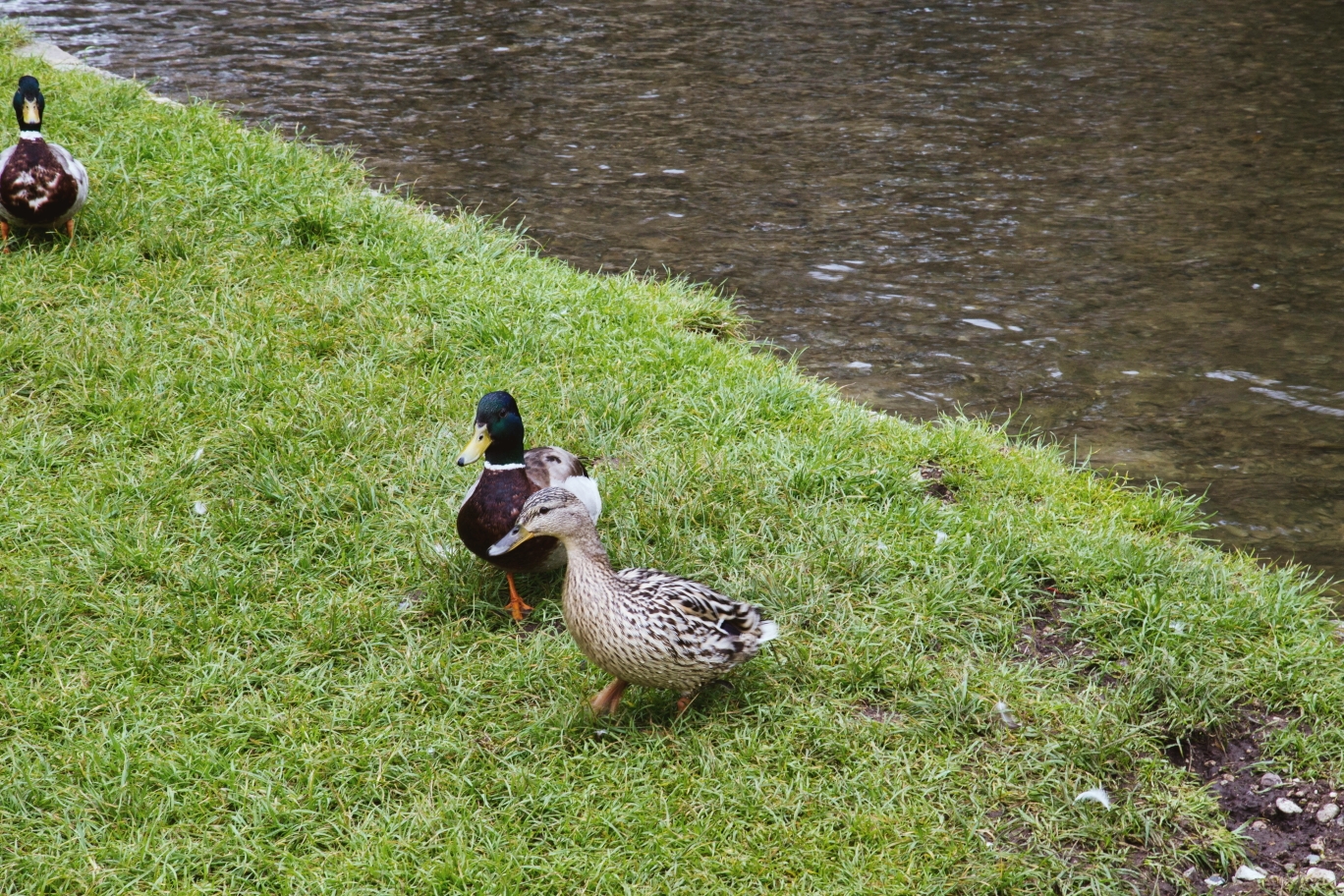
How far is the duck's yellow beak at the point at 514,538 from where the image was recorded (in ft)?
10.8

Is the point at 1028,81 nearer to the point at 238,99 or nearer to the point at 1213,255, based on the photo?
the point at 1213,255

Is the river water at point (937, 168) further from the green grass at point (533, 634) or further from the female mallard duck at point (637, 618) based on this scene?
the female mallard duck at point (637, 618)

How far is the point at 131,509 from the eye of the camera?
4.09 metres

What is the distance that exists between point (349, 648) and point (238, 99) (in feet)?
22.9

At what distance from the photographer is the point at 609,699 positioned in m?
3.30

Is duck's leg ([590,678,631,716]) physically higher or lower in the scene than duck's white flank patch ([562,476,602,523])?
lower

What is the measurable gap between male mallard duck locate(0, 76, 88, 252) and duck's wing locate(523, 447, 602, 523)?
3.04 meters

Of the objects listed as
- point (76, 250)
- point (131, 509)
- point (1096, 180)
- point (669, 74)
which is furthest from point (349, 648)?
point (669, 74)

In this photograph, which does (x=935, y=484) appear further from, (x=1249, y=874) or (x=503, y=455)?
(x=1249, y=874)

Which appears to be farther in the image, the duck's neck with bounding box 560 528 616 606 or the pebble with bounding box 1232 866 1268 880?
the duck's neck with bounding box 560 528 616 606

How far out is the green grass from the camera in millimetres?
2973

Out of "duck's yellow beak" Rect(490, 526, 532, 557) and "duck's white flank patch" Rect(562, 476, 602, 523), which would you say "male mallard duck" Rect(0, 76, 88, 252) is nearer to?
"duck's white flank patch" Rect(562, 476, 602, 523)

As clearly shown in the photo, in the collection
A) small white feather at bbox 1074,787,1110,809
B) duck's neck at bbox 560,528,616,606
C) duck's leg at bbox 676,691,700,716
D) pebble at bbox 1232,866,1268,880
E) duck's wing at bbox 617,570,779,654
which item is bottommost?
pebble at bbox 1232,866,1268,880

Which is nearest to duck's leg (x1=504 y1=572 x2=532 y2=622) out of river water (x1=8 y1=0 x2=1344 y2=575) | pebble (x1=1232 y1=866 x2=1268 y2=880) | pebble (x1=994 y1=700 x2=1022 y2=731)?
pebble (x1=994 y1=700 x2=1022 y2=731)
